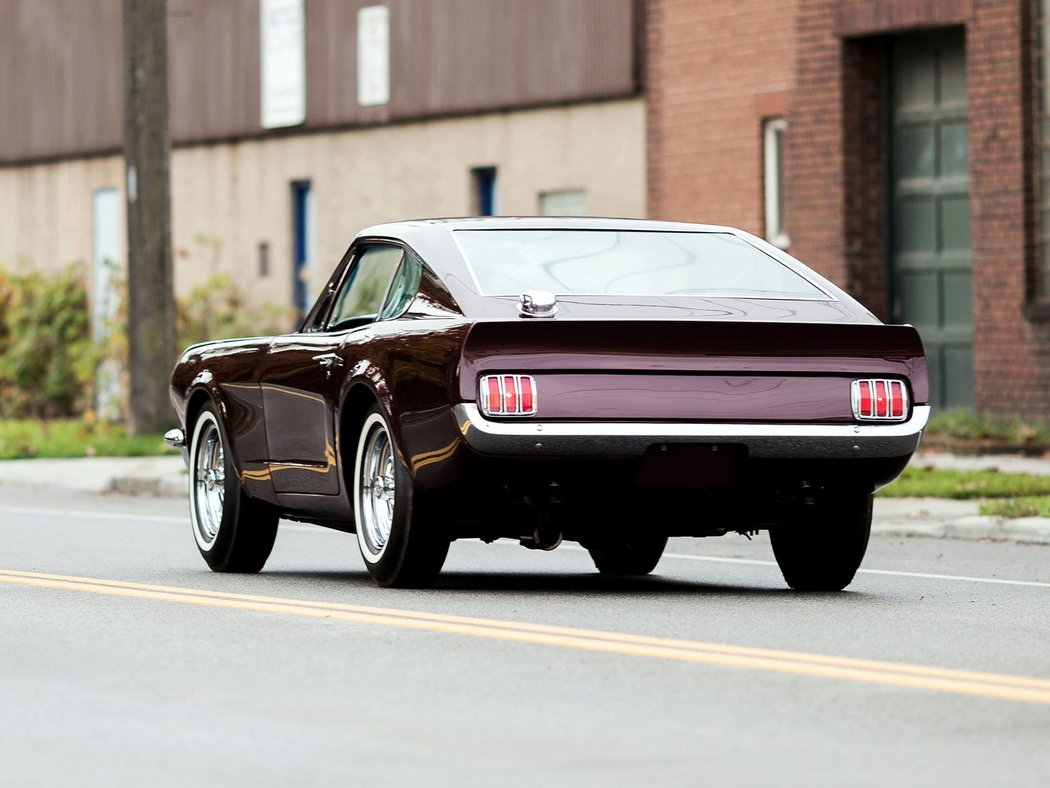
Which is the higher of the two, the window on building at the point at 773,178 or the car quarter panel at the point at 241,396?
the window on building at the point at 773,178

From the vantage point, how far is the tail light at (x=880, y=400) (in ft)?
33.3

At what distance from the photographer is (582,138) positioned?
2658cm

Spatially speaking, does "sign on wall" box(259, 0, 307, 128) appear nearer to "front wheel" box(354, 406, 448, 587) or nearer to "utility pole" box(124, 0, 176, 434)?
"utility pole" box(124, 0, 176, 434)

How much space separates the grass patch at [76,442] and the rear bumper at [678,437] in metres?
12.5

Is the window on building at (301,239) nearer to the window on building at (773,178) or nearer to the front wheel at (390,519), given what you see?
the window on building at (773,178)

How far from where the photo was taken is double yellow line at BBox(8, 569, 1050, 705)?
7.49 metres

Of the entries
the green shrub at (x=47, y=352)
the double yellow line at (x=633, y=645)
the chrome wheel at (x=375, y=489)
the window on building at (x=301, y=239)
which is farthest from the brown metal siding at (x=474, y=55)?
the double yellow line at (x=633, y=645)

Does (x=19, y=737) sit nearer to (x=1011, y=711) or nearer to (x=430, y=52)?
(x=1011, y=711)

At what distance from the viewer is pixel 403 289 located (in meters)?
10.8

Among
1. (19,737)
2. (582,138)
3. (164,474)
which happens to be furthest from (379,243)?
(582,138)

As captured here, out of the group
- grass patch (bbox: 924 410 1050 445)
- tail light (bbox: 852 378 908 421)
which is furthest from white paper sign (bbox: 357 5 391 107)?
tail light (bbox: 852 378 908 421)

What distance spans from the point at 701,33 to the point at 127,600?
1534cm

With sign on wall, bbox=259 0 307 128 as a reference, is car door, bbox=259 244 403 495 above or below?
below

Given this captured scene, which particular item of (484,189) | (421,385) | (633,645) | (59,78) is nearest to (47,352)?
(59,78)
